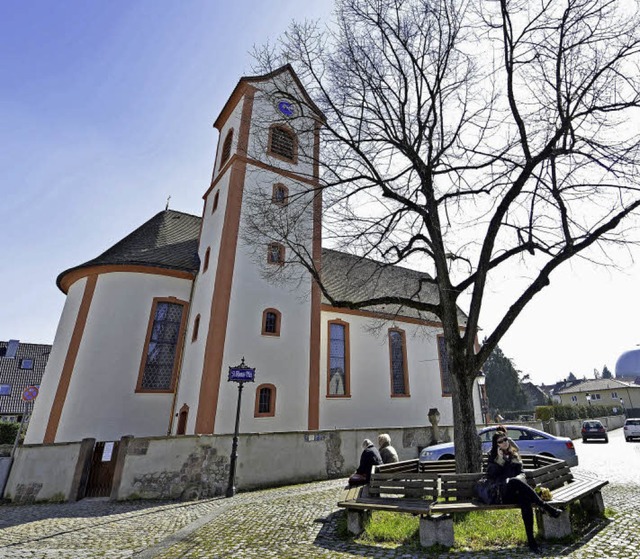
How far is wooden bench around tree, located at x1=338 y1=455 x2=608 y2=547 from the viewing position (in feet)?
15.5

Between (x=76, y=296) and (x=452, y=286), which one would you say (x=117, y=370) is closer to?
(x=76, y=296)

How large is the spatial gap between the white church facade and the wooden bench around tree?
5.52 m

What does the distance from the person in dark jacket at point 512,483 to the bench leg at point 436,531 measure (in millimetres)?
829

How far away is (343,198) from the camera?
998 centimetres

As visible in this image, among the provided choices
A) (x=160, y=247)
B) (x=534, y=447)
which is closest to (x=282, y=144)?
(x=160, y=247)

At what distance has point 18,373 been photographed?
30.1 m

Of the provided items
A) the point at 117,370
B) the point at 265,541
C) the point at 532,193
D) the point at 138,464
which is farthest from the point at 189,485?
the point at 532,193

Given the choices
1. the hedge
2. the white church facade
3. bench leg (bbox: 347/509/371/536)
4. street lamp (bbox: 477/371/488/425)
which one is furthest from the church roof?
the hedge

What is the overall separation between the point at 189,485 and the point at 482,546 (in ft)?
23.5

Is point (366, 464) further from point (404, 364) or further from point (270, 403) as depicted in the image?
point (404, 364)

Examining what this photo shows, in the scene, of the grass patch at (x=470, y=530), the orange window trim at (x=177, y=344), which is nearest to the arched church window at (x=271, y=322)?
the orange window trim at (x=177, y=344)

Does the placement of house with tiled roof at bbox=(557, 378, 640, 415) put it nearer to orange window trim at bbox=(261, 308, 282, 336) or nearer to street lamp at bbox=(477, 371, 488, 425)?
street lamp at bbox=(477, 371, 488, 425)

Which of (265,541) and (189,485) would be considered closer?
(265,541)

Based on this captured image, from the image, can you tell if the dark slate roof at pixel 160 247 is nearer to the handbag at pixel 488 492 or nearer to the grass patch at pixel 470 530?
the grass patch at pixel 470 530
